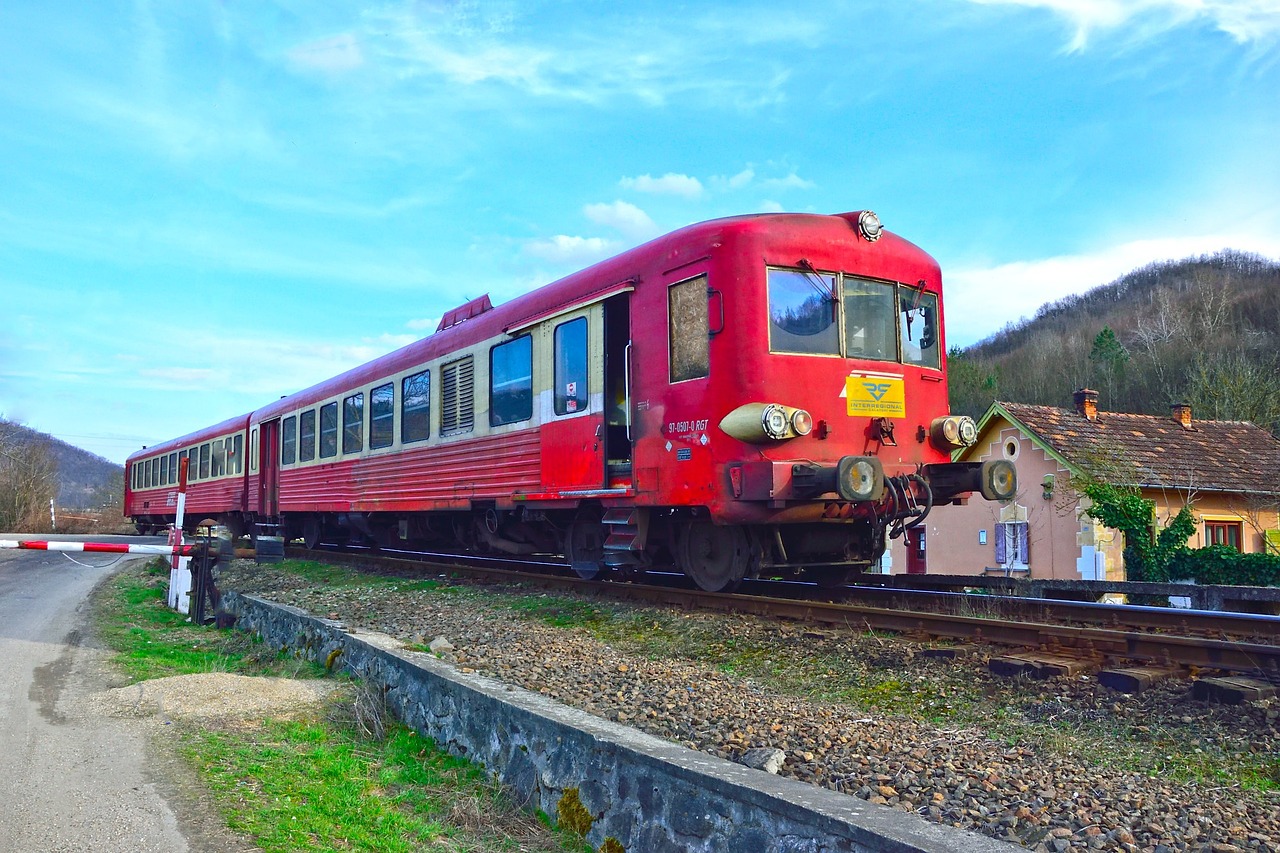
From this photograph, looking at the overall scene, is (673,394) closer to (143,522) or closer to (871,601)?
(871,601)

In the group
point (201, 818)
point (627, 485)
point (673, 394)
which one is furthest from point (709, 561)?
point (201, 818)

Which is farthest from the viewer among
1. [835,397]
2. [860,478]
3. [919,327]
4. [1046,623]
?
[919,327]

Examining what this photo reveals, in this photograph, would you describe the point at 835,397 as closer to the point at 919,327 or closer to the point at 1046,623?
the point at 919,327

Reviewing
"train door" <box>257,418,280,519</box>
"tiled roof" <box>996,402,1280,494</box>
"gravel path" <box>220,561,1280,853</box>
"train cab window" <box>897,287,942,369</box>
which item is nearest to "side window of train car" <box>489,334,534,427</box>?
"gravel path" <box>220,561,1280,853</box>

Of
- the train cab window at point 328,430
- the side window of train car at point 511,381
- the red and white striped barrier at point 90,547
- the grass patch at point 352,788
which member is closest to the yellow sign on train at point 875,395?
the side window of train car at point 511,381

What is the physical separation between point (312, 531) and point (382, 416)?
4809 mm

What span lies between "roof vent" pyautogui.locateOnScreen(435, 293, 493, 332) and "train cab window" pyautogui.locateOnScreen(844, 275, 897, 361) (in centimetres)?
484

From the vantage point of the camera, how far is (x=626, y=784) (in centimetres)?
367

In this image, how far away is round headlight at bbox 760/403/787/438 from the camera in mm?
7070

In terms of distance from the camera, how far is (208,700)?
20.2ft

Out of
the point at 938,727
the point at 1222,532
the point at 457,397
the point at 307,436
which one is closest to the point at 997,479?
the point at 938,727

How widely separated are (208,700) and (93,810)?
6.49ft

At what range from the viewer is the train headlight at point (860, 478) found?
22.8 ft

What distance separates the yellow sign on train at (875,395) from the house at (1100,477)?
41.9 feet
